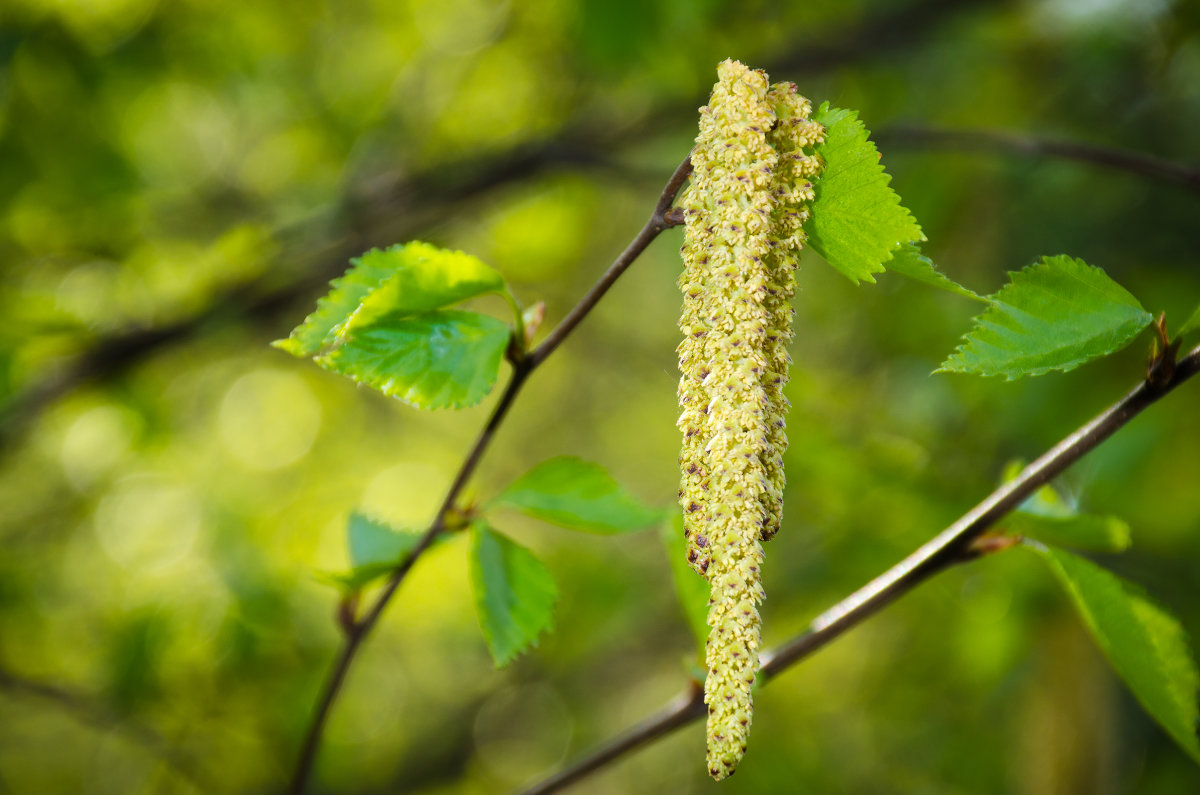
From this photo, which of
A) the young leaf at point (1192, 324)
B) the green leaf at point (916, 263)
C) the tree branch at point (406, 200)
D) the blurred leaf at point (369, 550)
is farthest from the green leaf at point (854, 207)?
the tree branch at point (406, 200)

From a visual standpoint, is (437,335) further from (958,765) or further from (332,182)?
(958,765)

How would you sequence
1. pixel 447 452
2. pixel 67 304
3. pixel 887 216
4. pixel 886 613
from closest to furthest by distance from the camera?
1. pixel 887 216
2. pixel 67 304
3. pixel 886 613
4. pixel 447 452

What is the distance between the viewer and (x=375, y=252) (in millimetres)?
565

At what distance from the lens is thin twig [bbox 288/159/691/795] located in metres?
0.45

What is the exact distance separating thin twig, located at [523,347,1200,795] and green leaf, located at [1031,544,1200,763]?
0.07m

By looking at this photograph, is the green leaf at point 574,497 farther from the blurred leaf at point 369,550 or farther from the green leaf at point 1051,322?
the green leaf at point 1051,322

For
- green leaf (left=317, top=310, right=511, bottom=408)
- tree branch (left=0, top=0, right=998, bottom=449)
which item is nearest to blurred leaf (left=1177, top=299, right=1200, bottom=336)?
green leaf (left=317, top=310, right=511, bottom=408)

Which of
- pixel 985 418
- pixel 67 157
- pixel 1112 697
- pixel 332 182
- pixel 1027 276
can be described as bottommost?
pixel 1112 697

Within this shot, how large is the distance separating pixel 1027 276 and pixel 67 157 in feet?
6.05

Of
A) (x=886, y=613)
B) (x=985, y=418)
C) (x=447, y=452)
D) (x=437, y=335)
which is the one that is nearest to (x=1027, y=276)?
(x=437, y=335)

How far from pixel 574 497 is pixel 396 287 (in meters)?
0.26

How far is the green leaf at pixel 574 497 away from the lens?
697mm

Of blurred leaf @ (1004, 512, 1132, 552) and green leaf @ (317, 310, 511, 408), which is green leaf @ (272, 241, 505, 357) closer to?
green leaf @ (317, 310, 511, 408)

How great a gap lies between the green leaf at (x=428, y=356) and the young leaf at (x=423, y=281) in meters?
0.01
